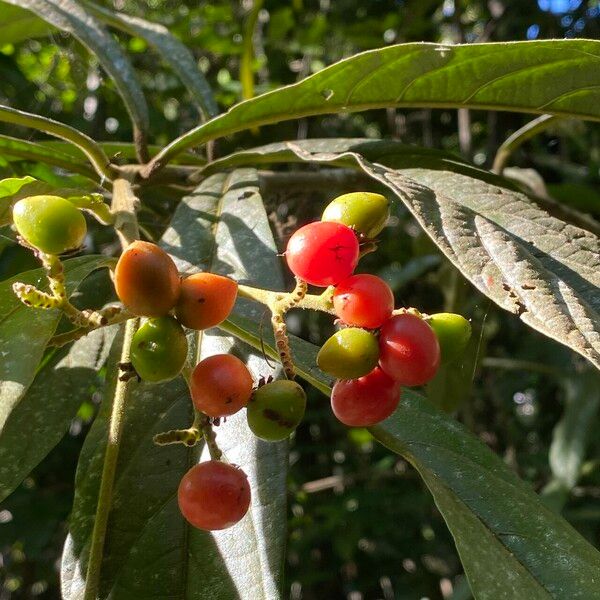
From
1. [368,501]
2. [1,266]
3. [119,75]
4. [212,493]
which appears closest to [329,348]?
[212,493]

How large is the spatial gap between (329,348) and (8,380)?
12.4 inches

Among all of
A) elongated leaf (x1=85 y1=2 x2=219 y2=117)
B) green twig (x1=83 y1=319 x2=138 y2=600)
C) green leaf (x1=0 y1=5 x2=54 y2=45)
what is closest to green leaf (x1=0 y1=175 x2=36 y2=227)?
green twig (x1=83 y1=319 x2=138 y2=600)

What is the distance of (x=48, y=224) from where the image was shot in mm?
773

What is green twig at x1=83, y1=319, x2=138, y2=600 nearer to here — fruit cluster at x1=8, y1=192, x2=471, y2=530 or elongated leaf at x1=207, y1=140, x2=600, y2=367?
fruit cluster at x1=8, y1=192, x2=471, y2=530

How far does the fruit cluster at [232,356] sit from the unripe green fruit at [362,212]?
47mm

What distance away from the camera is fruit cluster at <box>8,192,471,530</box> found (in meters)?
0.74

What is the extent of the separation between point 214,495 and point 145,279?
9.0 inches

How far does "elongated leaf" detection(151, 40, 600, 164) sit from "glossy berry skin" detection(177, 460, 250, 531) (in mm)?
647

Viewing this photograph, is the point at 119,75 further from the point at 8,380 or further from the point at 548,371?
the point at 548,371

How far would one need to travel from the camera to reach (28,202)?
2.60 feet

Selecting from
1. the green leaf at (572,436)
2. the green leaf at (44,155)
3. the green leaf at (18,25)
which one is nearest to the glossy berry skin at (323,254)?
the green leaf at (44,155)

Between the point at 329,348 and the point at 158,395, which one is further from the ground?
the point at 329,348

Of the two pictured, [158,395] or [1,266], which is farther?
[1,266]

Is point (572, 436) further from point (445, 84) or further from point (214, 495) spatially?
point (214, 495)
